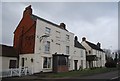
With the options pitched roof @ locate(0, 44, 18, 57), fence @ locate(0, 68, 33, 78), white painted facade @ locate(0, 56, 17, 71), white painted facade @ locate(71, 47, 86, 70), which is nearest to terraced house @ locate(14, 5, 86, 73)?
pitched roof @ locate(0, 44, 18, 57)

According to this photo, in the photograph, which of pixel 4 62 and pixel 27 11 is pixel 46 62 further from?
pixel 27 11

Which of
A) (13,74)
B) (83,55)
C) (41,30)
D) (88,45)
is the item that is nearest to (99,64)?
(88,45)

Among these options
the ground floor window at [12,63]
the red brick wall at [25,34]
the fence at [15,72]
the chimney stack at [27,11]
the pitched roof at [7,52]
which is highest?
the chimney stack at [27,11]

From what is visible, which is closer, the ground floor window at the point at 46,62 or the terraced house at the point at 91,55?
the ground floor window at the point at 46,62

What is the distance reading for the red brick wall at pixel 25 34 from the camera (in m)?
30.6

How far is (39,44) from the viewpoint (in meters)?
30.4

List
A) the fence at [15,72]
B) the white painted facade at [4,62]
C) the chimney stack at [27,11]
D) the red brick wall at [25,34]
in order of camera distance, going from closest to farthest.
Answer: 1. the fence at [15,72]
2. the white painted facade at [4,62]
3. the red brick wall at [25,34]
4. the chimney stack at [27,11]

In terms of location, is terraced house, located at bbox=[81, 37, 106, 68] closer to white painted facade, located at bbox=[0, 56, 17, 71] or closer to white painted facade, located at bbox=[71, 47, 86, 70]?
white painted facade, located at bbox=[71, 47, 86, 70]

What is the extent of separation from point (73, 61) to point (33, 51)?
46.4 feet

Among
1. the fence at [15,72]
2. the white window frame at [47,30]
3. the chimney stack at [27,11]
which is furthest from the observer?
the chimney stack at [27,11]

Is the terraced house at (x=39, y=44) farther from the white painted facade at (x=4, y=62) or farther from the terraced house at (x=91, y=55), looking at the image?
the terraced house at (x=91, y=55)

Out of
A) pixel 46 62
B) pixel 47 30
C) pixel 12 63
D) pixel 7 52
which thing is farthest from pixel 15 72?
pixel 47 30

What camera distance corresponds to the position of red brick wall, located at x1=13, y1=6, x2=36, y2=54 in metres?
30.6

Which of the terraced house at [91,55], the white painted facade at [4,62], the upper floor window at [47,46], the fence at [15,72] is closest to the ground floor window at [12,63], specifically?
the white painted facade at [4,62]
